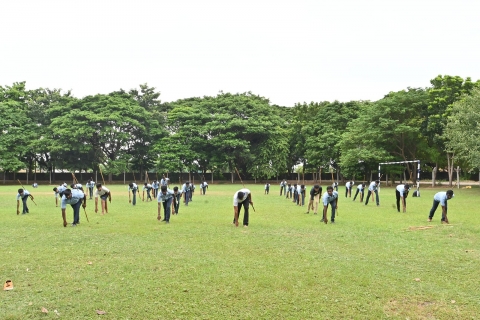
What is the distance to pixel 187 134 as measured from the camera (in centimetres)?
6259

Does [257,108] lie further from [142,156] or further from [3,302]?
[3,302]

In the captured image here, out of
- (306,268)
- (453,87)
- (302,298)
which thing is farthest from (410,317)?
(453,87)

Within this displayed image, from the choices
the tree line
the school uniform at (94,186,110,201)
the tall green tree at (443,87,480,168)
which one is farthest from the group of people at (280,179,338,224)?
the tree line

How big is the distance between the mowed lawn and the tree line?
39074mm

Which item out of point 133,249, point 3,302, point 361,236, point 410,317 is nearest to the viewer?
point 410,317

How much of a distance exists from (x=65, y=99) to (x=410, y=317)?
62.9 m

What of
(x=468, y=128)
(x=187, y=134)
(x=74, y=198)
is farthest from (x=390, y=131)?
(x=74, y=198)

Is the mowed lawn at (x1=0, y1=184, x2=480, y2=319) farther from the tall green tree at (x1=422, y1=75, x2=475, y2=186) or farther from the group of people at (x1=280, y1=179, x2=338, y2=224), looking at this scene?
the tall green tree at (x1=422, y1=75, x2=475, y2=186)

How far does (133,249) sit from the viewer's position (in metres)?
11.1

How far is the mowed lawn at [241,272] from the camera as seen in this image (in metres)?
6.71

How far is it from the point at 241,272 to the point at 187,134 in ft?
180

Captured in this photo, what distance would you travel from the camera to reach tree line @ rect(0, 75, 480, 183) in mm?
55059

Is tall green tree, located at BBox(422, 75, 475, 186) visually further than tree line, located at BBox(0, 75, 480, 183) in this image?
No

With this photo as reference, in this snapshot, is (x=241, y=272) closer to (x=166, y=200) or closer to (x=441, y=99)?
(x=166, y=200)
